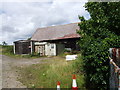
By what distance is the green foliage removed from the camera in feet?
13.5

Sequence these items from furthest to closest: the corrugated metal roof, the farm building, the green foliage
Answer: the corrugated metal roof, the farm building, the green foliage

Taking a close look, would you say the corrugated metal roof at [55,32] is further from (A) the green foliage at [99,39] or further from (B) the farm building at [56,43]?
(A) the green foliage at [99,39]

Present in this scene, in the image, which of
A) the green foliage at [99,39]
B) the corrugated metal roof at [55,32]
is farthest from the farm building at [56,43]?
the green foliage at [99,39]

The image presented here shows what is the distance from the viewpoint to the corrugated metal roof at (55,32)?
22.0m

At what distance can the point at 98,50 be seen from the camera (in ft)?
13.5

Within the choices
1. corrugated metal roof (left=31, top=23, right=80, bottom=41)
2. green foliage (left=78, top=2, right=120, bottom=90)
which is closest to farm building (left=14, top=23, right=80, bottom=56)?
corrugated metal roof (left=31, top=23, right=80, bottom=41)

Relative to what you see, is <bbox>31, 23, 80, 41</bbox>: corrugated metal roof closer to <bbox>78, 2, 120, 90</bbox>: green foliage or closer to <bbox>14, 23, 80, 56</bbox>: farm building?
<bbox>14, 23, 80, 56</bbox>: farm building

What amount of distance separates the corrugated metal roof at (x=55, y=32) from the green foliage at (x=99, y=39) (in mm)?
15688

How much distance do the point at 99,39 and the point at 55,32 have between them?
19.6 m

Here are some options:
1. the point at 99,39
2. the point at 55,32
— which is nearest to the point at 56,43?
the point at 55,32

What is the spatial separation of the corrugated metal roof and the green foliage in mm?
15688

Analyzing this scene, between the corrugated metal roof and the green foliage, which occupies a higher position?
the corrugated metal roof

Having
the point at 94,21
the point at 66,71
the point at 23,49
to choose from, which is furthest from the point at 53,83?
the point at 23,49

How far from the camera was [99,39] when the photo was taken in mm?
4617
